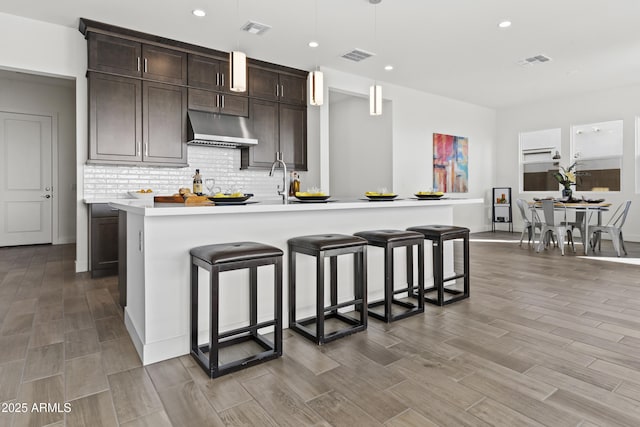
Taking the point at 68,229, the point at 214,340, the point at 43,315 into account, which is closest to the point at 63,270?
the point at 43,315

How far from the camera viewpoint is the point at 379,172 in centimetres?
747

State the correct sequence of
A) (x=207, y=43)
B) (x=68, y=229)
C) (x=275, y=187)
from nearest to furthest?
(x=207, y=43) < (x=275, y=187) < (x=68, y=229)

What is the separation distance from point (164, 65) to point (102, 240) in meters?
2.31

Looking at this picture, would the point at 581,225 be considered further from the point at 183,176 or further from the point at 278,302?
the point at 183,176

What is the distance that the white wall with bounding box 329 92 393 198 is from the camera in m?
7.35

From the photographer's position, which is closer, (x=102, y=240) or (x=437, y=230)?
(x=437, y=230)

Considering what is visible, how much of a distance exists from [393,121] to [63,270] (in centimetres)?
577

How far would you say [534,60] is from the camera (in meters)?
5.90

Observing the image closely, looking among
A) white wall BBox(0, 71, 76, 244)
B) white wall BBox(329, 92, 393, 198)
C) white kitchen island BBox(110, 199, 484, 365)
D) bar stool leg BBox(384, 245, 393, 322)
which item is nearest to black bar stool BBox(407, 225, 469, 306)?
white kitchen island BBox(110, 199, 484, 365)

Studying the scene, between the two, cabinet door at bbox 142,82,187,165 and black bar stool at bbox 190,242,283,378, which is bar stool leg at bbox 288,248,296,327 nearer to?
black bar stool at bbox 190,242,283,378

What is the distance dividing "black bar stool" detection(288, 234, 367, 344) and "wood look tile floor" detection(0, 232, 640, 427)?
3.6 inches

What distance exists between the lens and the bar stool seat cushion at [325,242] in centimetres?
236

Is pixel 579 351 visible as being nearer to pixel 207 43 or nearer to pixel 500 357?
pixel 500 357

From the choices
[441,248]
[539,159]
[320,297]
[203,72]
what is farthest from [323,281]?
[539,159]
